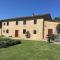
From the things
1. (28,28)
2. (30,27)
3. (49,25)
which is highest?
(49,25)

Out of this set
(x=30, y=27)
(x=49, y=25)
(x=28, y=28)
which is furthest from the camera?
(x=28, y=28)

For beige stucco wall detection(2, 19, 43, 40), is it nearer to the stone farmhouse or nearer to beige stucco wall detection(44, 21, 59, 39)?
the stone farmhouse

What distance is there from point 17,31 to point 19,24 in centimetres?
208

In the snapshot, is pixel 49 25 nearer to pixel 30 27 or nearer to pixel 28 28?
pixel 30 27

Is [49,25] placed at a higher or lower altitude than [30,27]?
higher

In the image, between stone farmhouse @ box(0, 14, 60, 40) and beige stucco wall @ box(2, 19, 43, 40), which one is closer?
stone farmhouse @ box(0, 14, 60, 40)

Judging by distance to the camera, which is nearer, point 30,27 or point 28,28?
point 30,27

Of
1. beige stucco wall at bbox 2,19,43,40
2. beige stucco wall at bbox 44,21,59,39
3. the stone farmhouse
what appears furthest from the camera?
beige stucco wall at bbox 2,19,43,40

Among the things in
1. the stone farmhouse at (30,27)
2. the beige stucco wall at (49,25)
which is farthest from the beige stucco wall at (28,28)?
the beige stucco wall at (49,25)

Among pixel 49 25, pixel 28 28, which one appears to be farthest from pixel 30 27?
pixel 49 25

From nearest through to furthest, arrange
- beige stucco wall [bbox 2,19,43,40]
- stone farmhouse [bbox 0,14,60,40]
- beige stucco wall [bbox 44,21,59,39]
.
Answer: beige stucco wall [bbox 44,21,59,39] < stone farmhouse [bbox 0,14,60,40] < beige stucco wall [bbox 2,19,43,40]

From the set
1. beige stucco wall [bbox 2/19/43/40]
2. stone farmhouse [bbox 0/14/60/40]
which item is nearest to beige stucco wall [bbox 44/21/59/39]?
stone farmhouse [bbox 0/14/60/40]

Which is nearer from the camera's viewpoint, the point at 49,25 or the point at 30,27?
the point at 49,25

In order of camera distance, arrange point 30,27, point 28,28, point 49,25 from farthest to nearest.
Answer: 1. point 28,28
2. point 30,27
3. point 49,25
